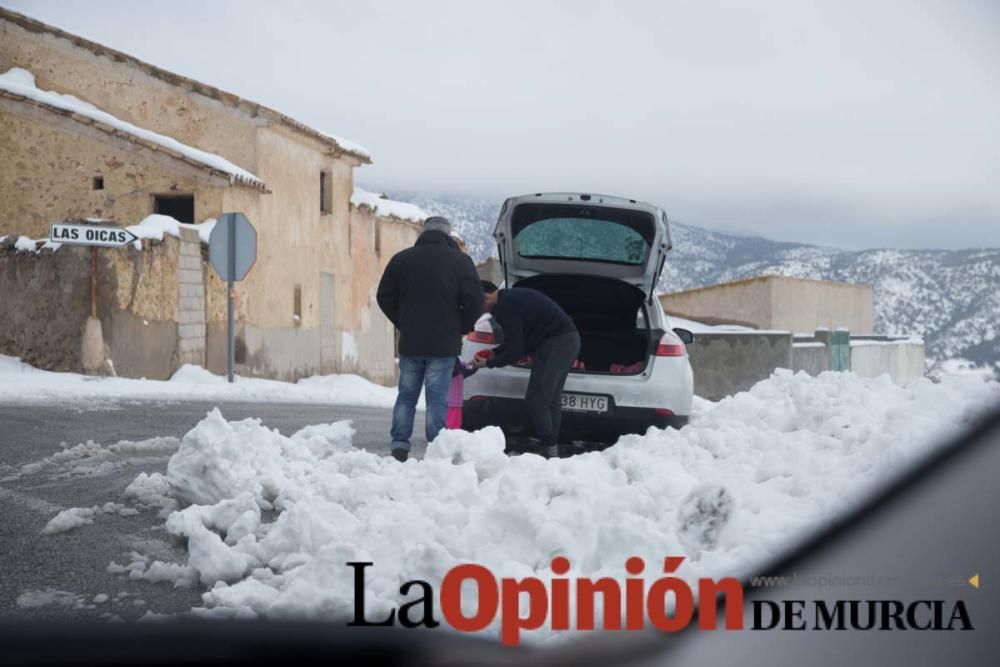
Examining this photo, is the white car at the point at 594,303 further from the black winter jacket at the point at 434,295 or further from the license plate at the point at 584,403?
the black winter jacket at the point at 434,295

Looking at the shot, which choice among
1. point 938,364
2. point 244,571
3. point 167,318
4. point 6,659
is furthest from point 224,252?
point 6,659

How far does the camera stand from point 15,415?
977 cm

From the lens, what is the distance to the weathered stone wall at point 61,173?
72.0 ft

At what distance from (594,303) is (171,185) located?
657 inches

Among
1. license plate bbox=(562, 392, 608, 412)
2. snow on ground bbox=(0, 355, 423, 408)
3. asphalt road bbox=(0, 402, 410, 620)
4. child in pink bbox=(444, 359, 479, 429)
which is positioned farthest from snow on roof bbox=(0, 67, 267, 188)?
license plate bbox=(562, 392, 608, 412)

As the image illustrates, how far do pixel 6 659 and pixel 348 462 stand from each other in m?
4.60

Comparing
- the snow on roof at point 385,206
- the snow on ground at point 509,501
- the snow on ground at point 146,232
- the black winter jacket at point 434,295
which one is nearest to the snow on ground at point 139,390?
the snow on ground at point 146,232

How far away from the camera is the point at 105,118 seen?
22.7m

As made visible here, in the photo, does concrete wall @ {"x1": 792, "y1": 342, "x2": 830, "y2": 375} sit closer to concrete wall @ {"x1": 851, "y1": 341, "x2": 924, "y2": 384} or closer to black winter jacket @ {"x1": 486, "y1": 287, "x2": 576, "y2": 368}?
concrete wall @ {"x1": 851, "y1": 341, "x2": 924, "y2": 384}

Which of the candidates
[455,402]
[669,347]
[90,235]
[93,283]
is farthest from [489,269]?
[669,347]

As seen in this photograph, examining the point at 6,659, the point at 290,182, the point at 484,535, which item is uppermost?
the point at 290,182

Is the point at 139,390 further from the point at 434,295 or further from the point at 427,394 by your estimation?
the point at 434,295

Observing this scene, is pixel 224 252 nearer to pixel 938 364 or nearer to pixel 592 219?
pixel 592 219

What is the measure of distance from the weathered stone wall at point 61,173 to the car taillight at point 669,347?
1786 centimetres
